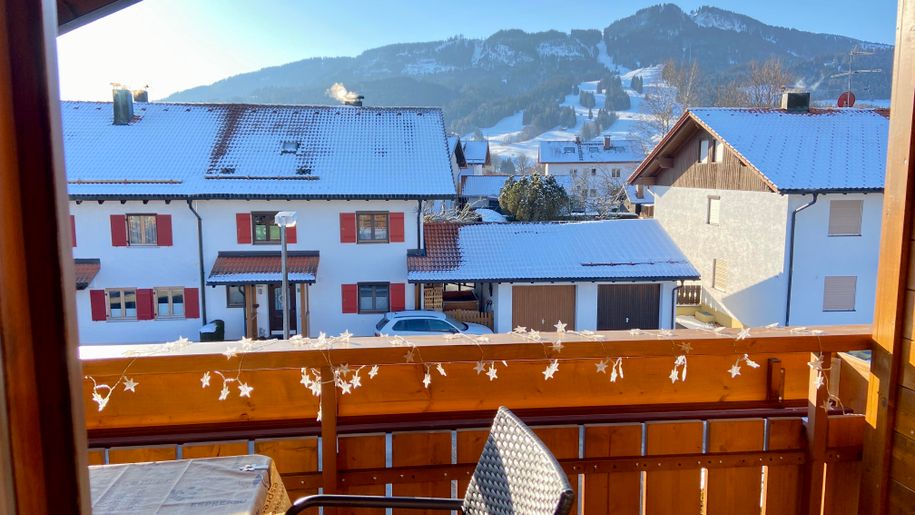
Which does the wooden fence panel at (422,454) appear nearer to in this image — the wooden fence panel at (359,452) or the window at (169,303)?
the wooden fence panel at (359,452)

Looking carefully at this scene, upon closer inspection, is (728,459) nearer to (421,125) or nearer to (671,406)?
(671,406)

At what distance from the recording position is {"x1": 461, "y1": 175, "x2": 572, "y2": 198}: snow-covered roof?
38.7 m

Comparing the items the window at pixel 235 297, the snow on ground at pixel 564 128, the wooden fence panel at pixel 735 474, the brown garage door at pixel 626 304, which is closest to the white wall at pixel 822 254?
the brown garage door at pixel 626 304

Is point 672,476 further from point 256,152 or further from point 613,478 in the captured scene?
point 256,152

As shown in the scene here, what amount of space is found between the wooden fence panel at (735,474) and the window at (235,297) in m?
14.4

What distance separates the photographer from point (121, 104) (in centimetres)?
1703

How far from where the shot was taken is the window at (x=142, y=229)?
15.0m

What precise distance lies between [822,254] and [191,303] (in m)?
14.9

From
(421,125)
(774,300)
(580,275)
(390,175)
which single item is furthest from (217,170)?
(774,300)

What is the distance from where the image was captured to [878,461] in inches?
76.3

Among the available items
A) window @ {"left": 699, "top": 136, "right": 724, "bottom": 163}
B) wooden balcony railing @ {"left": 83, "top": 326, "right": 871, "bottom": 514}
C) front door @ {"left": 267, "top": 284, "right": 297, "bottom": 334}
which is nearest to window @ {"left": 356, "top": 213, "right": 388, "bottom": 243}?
front door @ {"left": 267, "top": 284, "right": 297, "bottom": 334}

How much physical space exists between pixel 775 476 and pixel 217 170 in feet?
51.6

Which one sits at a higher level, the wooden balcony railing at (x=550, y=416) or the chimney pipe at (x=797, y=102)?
the chimney pipe at (x=797, y=102)

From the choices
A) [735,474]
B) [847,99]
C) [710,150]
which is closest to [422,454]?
[735,474]
